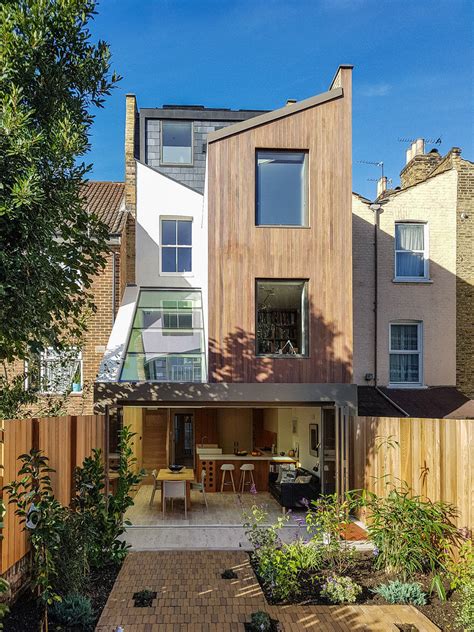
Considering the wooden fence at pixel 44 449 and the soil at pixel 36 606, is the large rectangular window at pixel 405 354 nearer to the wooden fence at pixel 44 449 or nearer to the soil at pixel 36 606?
the wooden fence at pixel 44 449

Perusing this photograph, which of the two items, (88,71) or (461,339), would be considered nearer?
(88,71)

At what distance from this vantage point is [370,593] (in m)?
7.31

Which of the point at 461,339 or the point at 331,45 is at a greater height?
the point at 331,45

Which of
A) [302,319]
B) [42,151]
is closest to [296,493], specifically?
[302,319]

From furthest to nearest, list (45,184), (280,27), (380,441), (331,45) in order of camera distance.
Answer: (331,45) → (280,27) → (380,441) → (45,184)

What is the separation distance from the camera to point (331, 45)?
13422 millimetres

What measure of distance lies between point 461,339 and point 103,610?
529 inches

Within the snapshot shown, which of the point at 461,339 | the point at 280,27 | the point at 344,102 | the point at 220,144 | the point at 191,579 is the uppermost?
the point at 280,27

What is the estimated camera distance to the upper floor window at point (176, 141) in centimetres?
1881

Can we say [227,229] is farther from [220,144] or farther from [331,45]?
[331,45]

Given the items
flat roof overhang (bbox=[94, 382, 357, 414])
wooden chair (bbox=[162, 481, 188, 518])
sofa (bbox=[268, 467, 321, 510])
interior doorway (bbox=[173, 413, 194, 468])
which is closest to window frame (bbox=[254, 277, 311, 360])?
flat roof overhang (bbox=[94, 382, 357, 414])

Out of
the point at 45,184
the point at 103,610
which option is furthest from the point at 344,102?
→ the point at 103,610

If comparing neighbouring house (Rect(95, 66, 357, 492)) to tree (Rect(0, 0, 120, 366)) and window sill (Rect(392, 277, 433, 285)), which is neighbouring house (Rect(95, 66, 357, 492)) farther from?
tree (Rect(0, 0, 120, 366))

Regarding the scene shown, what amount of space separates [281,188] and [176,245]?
519 cm
